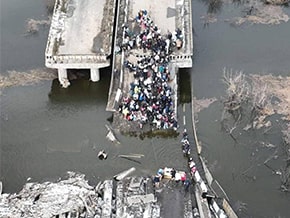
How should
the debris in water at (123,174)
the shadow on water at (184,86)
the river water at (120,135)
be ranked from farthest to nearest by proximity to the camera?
the shadow on water at (184,86), the river water at (120,135), the debris in water at (123,174)

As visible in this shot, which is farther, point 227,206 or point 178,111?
point 178,111

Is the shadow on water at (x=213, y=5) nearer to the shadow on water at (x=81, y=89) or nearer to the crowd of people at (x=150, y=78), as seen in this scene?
the crowd of people at (x=150, y=78)

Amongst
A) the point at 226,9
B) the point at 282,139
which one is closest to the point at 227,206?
the point at 282,139

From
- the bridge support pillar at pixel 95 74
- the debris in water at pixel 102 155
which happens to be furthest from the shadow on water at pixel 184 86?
the debris in water at pixel 102 155

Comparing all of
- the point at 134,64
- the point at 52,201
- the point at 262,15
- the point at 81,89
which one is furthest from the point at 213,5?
the point at 52,201

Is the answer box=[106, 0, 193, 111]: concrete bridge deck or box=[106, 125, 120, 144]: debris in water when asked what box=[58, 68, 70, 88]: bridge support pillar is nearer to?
box=[106, 0, 193, 111]: concrete bridge deck

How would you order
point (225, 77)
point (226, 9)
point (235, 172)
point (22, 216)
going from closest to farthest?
point (22, 216) < point (235, 172) < point (225, 77) < point (226, 9)

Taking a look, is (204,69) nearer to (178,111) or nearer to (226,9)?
(178,111)
